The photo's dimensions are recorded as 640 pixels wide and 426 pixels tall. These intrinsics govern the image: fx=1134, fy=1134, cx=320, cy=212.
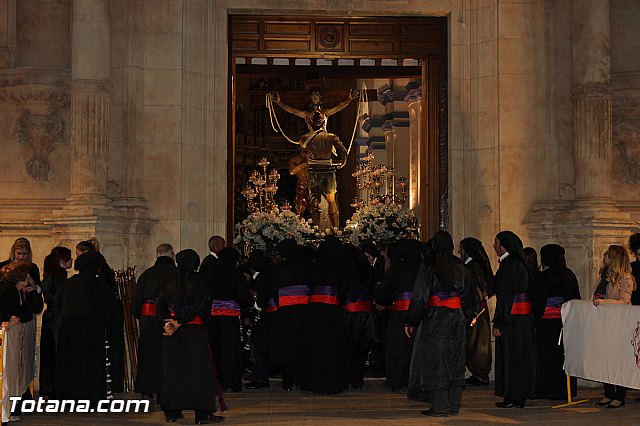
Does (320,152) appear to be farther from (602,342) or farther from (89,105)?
(602,342)

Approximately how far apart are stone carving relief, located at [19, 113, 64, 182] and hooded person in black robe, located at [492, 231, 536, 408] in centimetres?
653

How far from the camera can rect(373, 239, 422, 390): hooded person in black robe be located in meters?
13.2

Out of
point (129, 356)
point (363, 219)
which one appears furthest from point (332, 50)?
point (129, 356)

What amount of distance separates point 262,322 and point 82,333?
2973 millimetres

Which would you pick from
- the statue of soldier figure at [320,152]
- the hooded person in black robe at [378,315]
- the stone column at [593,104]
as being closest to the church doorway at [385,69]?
the statue of soldier figure at [320,152]

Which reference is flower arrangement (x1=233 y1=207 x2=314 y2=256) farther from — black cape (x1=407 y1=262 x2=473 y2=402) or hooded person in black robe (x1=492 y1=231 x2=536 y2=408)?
black cape (x1=407 y1=262 x2=473 y2=402)

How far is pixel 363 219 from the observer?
16234 millimetres

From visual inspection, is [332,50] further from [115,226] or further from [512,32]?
[115,226]

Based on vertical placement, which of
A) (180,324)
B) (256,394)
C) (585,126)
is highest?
(585,126)

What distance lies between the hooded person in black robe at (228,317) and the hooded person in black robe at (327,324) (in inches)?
30.7

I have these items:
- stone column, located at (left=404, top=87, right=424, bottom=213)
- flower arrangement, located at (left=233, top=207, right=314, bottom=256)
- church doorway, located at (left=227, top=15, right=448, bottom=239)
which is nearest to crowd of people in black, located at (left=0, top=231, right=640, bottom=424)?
flower arrangement, located at (left=233, top=207, right=314, bottom=256)

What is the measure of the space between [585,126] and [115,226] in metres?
6.27

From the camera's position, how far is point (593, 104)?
1498 centimetres

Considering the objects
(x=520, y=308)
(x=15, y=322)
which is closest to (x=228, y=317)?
(x=15, y=322)
